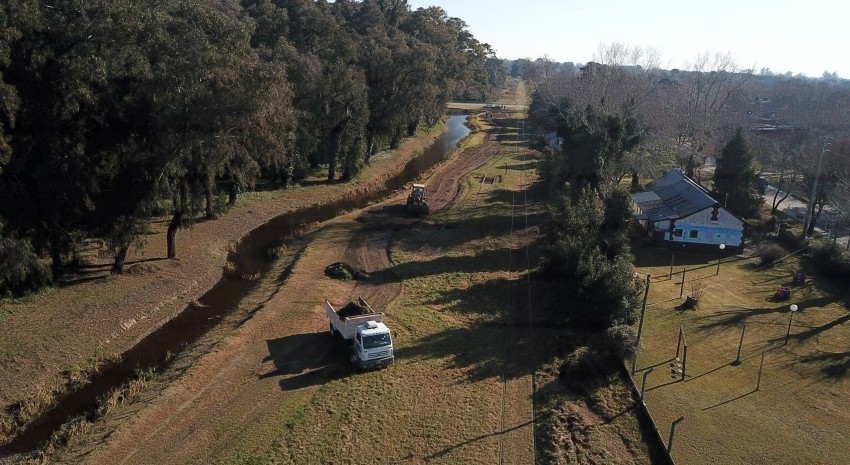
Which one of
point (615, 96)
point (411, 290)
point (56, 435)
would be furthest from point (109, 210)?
point (615, 96)

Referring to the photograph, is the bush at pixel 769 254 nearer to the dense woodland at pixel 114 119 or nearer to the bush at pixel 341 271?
the bush at pixel 341 271

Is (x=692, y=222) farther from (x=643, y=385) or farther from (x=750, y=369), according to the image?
(x=643, y=385)

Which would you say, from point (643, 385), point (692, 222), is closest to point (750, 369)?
point (643, 385)

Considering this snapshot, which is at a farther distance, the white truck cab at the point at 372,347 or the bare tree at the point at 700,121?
the bare tree at the point at 700,121

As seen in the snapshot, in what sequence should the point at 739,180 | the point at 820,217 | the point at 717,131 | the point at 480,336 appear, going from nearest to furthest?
the point at 480,336 → the point at 739,180 → the point at 820,217 → the point at 717,131

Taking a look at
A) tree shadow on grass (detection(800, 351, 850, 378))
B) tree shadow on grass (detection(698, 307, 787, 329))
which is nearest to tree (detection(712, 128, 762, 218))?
tree shadow on grass (detection(698, 307, 787, 329))

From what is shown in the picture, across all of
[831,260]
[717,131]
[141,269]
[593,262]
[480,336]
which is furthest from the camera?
[717,131]

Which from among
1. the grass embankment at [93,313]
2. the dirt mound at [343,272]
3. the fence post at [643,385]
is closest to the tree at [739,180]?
the fence post at [643,385]
